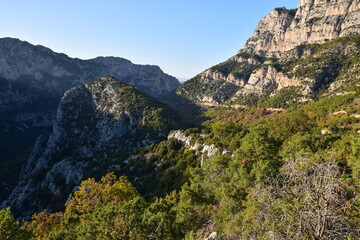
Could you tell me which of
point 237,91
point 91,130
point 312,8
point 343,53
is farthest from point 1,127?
point 312,8

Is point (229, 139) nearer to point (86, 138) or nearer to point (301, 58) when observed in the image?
point (86, 138)

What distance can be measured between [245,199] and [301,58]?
16503 centimetres

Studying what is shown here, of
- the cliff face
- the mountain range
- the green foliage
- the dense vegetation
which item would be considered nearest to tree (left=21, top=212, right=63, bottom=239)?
A: the dense vegetation

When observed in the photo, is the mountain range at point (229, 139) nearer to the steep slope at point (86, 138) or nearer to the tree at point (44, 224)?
the steep slope at point (86, 138)

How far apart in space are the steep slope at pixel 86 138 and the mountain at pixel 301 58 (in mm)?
85048

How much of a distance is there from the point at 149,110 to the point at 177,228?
9408cm

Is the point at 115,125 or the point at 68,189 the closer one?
the point at 68,189

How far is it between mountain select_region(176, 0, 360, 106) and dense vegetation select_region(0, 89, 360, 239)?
84372mm

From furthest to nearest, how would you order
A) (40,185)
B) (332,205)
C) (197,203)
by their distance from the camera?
(40,185)
(197,203)
(332,205)

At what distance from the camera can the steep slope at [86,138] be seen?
66062mm

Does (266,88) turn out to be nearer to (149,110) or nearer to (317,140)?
(149,110)

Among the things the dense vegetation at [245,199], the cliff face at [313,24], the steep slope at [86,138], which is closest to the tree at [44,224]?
the dense vegetation at [245,199]

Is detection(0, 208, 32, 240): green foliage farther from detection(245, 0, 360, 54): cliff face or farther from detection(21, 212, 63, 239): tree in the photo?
detection(245, 0, 360, 54): cliff face

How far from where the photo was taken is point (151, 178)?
53.2m
